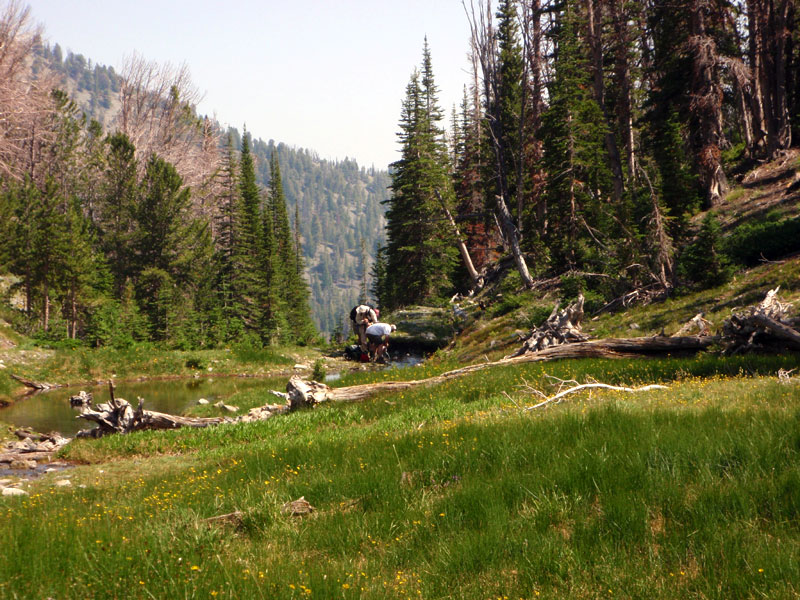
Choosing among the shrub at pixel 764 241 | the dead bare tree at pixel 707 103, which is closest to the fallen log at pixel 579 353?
the shrub at pixel 764 241

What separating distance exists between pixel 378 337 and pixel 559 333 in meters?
13.5

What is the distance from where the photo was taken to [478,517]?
545 cm

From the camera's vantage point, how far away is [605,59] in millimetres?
31109

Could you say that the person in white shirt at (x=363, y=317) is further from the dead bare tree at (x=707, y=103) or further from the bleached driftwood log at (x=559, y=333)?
the dead bare tree at (x=707, y=103)

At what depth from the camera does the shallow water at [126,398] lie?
1998cm

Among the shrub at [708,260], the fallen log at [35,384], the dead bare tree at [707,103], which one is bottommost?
the fallen log at [35,384]

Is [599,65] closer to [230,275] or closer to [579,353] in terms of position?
[579,353]

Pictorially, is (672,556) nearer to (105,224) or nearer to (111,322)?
(111,322)

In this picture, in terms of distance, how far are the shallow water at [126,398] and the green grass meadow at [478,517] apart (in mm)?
12941

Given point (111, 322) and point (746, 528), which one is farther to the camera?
point (111, 322)

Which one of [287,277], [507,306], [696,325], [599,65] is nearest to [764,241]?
[696,325]

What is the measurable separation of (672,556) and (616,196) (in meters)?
26.0

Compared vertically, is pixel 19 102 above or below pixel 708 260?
above

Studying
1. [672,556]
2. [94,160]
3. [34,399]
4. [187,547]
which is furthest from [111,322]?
[672,556]
